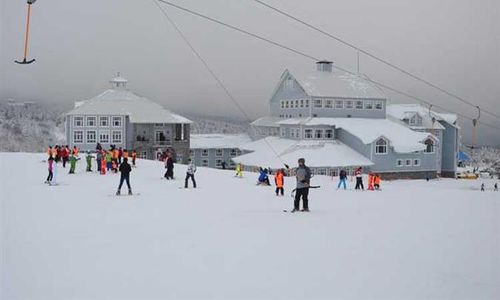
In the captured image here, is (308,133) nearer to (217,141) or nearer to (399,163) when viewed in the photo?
(399,163)

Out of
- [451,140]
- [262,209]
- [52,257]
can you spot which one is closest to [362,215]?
[262,209]

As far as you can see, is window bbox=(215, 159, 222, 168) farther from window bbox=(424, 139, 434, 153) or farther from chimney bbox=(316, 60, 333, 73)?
window bbox=(424, 139, 434, 153)

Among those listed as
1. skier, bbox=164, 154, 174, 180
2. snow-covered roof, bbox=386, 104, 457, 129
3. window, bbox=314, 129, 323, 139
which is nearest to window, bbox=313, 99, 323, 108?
window, bbox=314, 129, 323, 139

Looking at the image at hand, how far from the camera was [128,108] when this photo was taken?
60.7 metres

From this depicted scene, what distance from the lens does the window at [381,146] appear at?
58441 mm

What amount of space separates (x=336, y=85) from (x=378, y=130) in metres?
10.1

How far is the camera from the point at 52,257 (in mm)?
9188

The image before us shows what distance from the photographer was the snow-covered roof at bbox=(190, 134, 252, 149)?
A: 72812 millimetres

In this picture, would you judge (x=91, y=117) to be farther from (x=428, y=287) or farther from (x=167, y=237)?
(x=428, y=287)

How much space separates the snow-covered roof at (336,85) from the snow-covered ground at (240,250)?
50209mm

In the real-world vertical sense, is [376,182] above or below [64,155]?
below

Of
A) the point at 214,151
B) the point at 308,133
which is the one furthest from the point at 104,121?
the point at 308,133

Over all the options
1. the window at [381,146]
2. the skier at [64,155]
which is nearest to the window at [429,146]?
the window at [381,146]

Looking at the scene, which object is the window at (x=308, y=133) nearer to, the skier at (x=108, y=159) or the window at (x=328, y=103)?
the window at (x=328, y=103)
